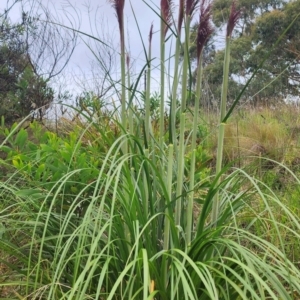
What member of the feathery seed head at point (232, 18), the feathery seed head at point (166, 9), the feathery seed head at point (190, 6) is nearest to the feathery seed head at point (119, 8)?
the feathery seed head at point (166, 9)

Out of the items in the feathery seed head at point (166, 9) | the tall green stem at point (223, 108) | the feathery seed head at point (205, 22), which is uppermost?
the feathery seed head at point (166, 9)

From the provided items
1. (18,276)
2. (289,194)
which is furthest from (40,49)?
(18,276)

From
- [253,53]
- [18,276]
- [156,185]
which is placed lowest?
[18,276]

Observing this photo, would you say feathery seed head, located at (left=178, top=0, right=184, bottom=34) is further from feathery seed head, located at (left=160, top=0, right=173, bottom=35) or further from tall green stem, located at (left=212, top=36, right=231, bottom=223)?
tall green stem, located at (left=212, top=36, right=231, bottom=223)

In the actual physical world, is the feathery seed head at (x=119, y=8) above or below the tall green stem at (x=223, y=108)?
above

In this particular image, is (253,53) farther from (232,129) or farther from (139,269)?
(139,269)

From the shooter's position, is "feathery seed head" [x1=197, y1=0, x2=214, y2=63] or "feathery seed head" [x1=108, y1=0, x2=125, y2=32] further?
"feathery seed head" [x1=108, y1=0, x2=125, y2=32]

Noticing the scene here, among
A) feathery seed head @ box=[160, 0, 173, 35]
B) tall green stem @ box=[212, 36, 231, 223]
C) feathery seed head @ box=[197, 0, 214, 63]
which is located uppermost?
feathery seed head @ box=[160, 0, 173, 35]

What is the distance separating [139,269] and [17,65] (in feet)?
14.6

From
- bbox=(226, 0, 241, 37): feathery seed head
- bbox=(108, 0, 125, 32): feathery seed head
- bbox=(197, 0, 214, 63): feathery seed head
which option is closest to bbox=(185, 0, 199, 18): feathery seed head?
bbox=(197, 0, 214, 63): feathery seed head

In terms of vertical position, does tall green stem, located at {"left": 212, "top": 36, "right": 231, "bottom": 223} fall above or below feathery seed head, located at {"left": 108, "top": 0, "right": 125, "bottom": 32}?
below

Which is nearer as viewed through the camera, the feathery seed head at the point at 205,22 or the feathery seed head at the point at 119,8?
the feathery seed head at the point at 205,22

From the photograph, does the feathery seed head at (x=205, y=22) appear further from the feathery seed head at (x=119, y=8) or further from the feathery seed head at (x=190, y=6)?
the feathery seed head at (x=119, y=8)

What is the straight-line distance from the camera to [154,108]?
14.5ft
